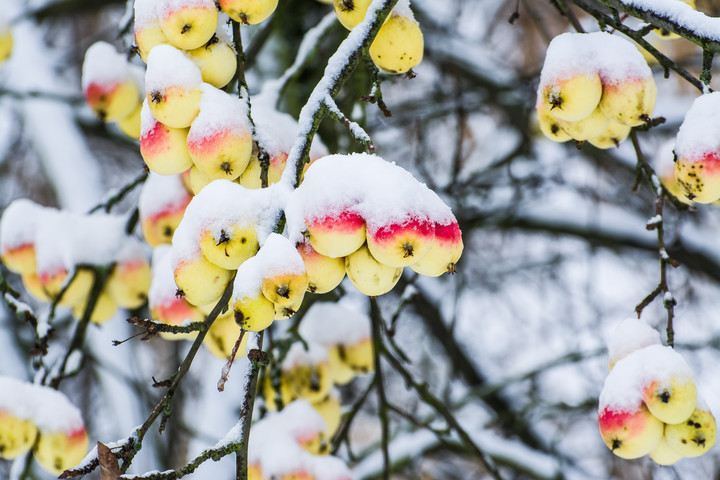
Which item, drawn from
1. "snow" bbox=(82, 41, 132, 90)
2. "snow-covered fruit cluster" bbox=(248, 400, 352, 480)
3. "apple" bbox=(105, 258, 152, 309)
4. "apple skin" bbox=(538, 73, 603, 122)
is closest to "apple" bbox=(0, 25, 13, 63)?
"snow" bbox=(82, 41, 132, 90)

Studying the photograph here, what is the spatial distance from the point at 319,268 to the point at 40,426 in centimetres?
71

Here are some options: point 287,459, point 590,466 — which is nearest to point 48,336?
point 287,459

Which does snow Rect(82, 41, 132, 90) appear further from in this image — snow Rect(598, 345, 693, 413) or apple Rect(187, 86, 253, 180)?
snow Rect(598, 345, 693, 413)

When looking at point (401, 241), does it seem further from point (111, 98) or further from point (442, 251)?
point (111, 98)

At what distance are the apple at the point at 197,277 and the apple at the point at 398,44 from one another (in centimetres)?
44

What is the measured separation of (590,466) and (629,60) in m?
3.25

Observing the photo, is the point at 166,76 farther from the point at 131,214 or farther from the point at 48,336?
the point at 131,214

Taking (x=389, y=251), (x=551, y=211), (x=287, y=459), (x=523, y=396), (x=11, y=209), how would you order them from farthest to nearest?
(x=523, y=396)
(x=551, y=211)
(x=11, y=209)
(x=287, y=459)
(x=389, y=251)

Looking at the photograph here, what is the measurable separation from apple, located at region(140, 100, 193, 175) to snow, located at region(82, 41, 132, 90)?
532mm

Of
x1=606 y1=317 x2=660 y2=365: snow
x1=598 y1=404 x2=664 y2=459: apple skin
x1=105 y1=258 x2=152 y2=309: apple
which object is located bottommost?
x1=105 y1=258 x2=152 y2=309: apple

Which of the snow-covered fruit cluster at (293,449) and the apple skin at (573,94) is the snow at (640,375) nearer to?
the apple skin at (573,94)

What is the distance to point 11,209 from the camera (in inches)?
56.5

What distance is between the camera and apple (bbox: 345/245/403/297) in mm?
759

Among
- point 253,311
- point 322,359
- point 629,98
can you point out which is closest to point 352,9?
A: point 629,98
